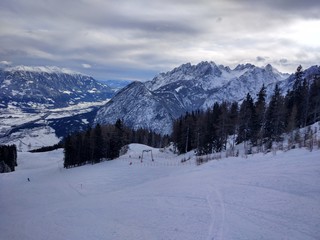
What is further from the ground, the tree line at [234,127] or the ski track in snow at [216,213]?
the tree line at [234,127]

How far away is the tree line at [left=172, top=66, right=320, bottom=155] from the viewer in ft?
223

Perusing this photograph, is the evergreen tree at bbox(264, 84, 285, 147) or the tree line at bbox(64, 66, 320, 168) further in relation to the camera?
the tree line at bbox(64, 66, 320, 168)

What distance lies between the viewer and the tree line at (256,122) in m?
68.1

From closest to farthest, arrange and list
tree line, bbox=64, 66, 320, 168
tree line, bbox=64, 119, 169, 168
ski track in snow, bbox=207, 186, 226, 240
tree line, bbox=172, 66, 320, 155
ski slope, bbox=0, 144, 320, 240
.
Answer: ski track in snow, bbox=207, 186, 226, 240 → ski slope, bbox=0, 144, 320, 240 → tree line, bbox=172, 66, 320, 155 → tree line, bbox=64, 66, 320, 168 → tree line, bbox=64, 119, 169, 168

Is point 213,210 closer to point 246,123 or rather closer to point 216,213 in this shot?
point 216,213

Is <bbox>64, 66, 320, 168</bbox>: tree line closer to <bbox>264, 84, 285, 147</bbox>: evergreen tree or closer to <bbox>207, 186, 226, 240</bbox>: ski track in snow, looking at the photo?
<bbox>264, 84, 285, 147</bbox>: evergreen tree

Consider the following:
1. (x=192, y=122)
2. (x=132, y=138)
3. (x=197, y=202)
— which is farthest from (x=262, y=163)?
(x=132, y=138)

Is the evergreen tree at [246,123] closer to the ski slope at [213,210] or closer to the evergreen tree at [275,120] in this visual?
the evergreen tree at [275,120]

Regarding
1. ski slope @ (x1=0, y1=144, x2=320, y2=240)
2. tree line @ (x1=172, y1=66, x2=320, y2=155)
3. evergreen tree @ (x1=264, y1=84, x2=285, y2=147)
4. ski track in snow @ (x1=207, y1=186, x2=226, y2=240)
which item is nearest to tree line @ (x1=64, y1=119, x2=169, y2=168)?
tree line @ (x1=172, y1=66, x2=320, y2=155)

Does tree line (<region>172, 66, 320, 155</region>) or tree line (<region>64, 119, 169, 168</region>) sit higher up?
tree line (<region>172, 66, 320, 155</region>)

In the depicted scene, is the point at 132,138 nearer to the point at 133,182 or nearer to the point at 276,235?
the point at 133,182

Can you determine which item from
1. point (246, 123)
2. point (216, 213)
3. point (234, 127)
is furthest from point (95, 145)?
point (216, 213)

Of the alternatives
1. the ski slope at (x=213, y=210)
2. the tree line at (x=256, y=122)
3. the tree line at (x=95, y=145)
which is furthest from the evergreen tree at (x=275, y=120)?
the tree line at (x=95, y=145)

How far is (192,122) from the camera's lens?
8612 cm
